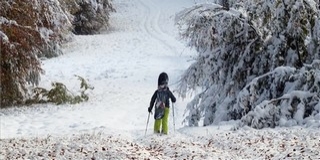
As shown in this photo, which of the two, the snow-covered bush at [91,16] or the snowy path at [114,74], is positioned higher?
the snow-covered bush at [91,16]

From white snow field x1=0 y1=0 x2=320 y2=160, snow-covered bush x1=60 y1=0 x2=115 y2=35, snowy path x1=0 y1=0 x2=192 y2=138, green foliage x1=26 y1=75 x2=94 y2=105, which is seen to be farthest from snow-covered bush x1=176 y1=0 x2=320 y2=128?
snow-covered bush x1=60 y1=0 x2=115 y2=35

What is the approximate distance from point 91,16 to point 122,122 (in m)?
21.1

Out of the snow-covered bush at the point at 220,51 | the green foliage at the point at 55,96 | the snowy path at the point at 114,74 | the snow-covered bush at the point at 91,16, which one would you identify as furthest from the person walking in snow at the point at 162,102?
the snow-covered bush at the point at 91,16

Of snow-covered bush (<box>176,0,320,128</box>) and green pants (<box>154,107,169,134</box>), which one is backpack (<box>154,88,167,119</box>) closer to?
green pants (<box>154,107,169,134</box>)

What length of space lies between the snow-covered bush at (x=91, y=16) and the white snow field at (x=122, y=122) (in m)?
1.20

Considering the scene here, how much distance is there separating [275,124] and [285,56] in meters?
1.92

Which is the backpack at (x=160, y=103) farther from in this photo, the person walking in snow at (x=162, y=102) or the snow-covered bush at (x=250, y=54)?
the snow-covered bush at (x=250, y=54)

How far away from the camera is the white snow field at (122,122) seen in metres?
7.93

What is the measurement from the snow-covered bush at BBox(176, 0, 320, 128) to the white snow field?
0.86m

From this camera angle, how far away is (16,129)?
46.1 ft

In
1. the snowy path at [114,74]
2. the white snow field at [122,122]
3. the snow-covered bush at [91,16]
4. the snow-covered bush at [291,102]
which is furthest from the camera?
the snow-covered bush at [91,16]

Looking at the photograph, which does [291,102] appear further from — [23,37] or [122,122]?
[23,37]

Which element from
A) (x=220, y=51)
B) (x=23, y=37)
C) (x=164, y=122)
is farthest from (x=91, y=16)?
(x=164, y=122)

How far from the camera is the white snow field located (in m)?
7.93
